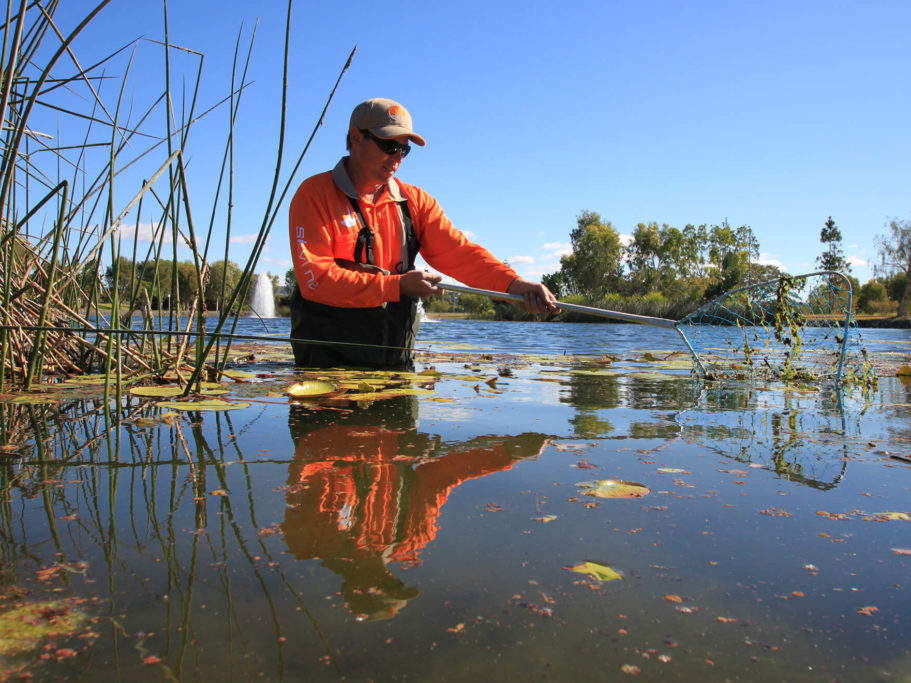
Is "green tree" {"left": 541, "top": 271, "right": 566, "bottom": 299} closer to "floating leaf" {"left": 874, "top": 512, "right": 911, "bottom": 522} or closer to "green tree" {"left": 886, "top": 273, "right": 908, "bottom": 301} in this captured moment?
"green tree" {"left": 886, "top": 273, "right": 908, "bottom": 301}

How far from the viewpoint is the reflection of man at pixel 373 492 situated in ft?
2.86

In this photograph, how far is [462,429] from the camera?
1.94m

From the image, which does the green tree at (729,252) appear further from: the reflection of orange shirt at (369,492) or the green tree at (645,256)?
the reflection of orange shirt at (369,492)

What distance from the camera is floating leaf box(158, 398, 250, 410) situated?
204 centimetres

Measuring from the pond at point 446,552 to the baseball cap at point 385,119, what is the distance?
161cm

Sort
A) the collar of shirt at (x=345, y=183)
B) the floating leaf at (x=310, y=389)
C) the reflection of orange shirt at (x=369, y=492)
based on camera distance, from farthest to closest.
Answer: the collar of shirt at (x=345, y=183) < the floating leaf at (x=310, y=389) < the reflection of orange shirt at (x=369, y=492)

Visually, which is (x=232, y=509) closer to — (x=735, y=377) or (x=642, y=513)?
(x=642, y=513)

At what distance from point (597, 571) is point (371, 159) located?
257 centimetres

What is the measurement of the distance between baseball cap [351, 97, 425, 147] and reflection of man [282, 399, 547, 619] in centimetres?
154

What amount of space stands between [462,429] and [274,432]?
0.58 meters

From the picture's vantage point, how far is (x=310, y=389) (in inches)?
98.3

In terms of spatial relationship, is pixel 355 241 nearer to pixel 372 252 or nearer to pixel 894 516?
pixel 372 252

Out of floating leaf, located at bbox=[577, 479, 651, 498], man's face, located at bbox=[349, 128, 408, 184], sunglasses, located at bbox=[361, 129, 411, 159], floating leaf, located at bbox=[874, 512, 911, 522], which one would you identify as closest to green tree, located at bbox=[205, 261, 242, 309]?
man's face, located at bbox=[349, 128, 408, 184]

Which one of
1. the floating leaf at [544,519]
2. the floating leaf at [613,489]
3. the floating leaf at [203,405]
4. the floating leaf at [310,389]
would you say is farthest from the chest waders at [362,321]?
the floating leaf at [544,519]
